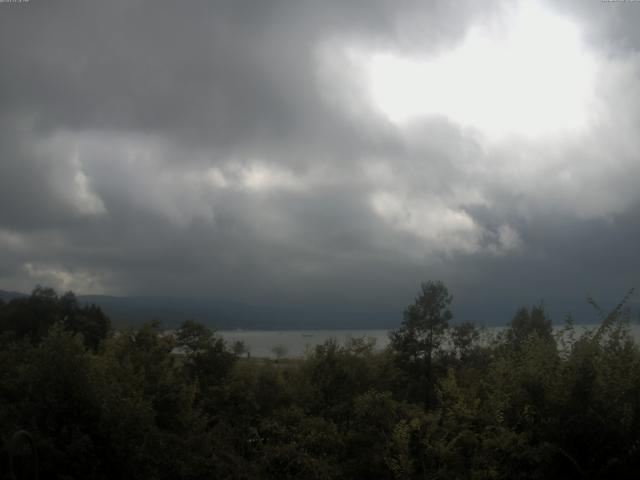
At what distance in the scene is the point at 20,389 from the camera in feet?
40.0

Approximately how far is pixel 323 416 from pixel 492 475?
6624 mm

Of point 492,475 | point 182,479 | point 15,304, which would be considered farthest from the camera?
point 15,304

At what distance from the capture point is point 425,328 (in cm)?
4016

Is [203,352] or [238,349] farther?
[238,349]

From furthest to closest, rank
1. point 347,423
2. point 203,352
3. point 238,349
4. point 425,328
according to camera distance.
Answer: point 425,328 → point 238,349 → point 203,352 → point 347,423

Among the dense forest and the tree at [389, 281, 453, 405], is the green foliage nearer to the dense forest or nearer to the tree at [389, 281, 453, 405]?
the tree at [389, 281, 453, 405]

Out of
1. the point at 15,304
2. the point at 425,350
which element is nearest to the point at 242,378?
the point at 425,350

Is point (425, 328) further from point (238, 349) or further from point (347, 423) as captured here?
point (347, 423)

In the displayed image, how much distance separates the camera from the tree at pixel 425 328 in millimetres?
39844

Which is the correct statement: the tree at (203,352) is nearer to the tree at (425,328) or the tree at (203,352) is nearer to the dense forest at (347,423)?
the dense forest at (347,423)

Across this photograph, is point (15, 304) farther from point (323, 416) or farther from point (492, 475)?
point (492, 475)

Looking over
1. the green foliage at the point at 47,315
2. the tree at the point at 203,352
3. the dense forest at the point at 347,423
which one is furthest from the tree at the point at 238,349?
the green foliage at the point at 47,315

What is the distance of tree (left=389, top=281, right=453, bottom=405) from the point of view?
3984 centimetres

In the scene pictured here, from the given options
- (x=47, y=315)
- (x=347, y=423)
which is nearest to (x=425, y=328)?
(x=347, y=423)
